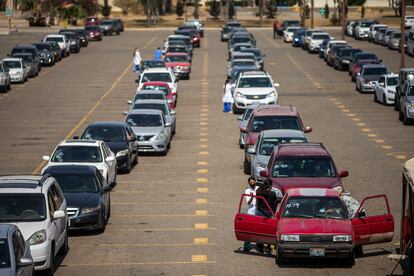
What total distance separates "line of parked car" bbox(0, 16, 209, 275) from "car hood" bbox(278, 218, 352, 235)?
12.0ft

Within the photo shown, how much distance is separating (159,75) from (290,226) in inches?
1260

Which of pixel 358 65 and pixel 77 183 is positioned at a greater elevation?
pixel 77 183

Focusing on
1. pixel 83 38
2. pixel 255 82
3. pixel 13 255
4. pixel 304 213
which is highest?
pixel 13 255

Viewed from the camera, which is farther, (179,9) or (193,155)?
(179,9)

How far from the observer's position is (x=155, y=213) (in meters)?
25.9

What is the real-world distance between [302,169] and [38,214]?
23.8ft

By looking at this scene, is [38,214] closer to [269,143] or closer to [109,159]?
[109,159]

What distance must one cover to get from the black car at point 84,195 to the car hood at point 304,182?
3449 millimetres

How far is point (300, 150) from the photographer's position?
85.6 feet

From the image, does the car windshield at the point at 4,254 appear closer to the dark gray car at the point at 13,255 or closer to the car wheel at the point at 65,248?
the dark gray car at the point at 13,255

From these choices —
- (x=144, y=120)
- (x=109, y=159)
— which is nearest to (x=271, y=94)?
(x=144, y=120)

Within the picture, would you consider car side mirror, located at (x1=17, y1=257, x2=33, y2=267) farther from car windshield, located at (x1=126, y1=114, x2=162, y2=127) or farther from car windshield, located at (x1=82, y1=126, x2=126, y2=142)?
car windshield, located at (x1=126, y1=114, x2=162, y2=127)

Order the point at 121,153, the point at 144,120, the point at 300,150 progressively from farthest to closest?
the point at 144,120
the point at 121,153
the point at 300,150

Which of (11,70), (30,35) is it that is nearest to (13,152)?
(11,70)
